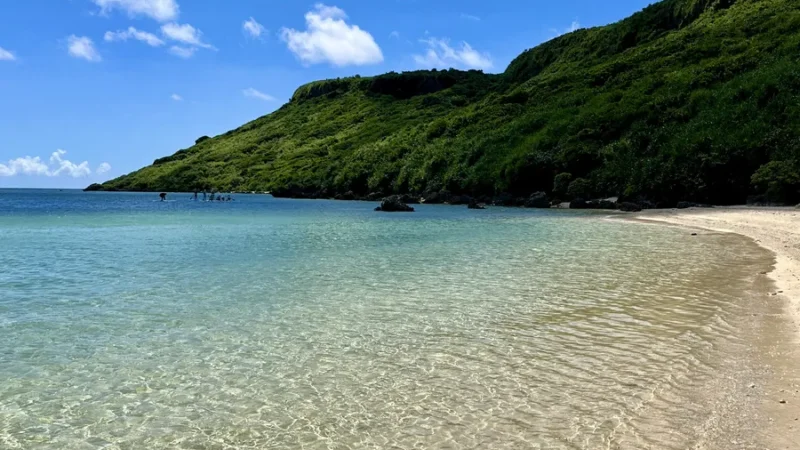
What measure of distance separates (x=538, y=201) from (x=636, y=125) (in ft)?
59.8

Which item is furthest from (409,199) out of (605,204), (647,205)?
(647,205)

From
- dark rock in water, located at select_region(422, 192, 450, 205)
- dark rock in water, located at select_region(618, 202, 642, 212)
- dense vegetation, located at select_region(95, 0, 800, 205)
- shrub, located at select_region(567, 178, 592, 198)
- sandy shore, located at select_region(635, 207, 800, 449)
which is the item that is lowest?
sandy shore, located at select_region(635, 207, 800, 449)

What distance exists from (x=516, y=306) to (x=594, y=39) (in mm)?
140791

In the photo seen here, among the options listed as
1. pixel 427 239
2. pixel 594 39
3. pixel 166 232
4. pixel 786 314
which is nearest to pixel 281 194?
pixel 594 39

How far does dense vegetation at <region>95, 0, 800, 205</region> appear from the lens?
208 ft

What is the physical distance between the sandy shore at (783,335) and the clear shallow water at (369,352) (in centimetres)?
74

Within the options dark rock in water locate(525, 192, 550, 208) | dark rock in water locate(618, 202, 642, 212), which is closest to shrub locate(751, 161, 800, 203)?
dark rock in water locate(618, 202, 642, 212)

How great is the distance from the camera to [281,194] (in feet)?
480

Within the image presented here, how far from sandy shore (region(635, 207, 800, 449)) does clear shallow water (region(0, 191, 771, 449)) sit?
2.42 feet

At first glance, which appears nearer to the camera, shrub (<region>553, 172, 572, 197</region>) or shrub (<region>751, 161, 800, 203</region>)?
shrub (<region>751, 161, 800, 203</region>)

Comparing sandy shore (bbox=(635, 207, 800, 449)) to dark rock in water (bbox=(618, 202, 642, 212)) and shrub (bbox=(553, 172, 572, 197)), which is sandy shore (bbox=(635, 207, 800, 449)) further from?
shrub (bbox=(553, 172, 572, 197))

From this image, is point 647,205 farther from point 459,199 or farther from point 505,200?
point 459,199

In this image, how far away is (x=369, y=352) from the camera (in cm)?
1152

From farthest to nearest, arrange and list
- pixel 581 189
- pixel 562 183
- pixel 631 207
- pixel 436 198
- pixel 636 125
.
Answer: pixel 436 198, pixel 562 183, pixel 636 125, pixel 581 189, pixel 631 207
